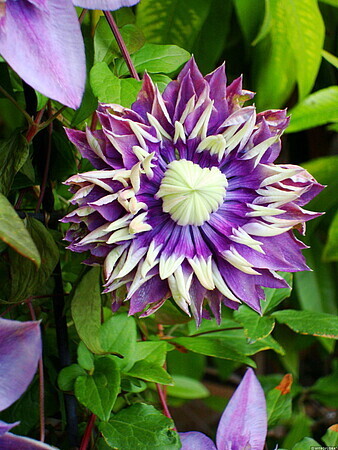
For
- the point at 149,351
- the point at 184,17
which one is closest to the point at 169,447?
the point at 149,351

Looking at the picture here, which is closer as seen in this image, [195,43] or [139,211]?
[139,211]

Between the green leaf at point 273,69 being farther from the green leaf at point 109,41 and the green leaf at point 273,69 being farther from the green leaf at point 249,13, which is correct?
the green leaf at point 109,41

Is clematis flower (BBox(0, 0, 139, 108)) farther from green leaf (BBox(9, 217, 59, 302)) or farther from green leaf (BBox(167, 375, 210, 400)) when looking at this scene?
green leaf (BBox(167, 375, 210, 400))

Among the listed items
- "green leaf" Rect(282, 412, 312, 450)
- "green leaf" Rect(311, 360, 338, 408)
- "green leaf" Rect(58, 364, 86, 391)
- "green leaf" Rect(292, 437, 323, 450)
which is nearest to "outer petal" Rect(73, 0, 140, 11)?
"green leaf" Rect(58, 364, 86, 391)

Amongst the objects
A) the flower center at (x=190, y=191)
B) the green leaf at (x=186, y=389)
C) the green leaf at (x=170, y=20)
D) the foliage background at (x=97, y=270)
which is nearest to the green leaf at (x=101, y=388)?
the foliage background at (x=97, y=270)

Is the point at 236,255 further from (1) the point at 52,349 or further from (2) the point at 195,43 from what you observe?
(2) the point at 195,43

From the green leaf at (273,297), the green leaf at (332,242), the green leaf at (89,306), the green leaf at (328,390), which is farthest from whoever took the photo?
the green leaf at (328,390)
